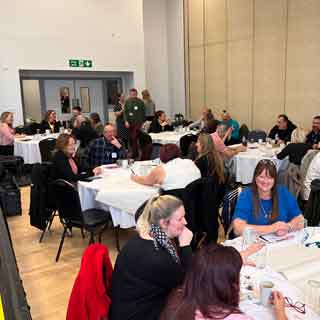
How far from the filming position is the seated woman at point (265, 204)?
2.92 m

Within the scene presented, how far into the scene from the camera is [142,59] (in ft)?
38.8

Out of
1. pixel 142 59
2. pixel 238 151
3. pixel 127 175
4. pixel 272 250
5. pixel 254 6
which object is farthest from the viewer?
pixel 142 59

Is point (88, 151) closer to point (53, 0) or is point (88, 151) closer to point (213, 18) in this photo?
point (53, 0)

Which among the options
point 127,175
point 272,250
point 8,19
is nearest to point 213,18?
point 8,19

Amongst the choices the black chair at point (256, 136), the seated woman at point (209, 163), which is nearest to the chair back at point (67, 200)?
the seated woman at point (209, 163)

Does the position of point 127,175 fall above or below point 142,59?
below

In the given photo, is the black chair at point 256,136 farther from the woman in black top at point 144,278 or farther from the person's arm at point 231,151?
the woman in black top at point 144,278

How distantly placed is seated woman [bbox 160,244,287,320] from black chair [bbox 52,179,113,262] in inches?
101

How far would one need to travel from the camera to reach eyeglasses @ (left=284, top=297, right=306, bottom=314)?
5.70 ft

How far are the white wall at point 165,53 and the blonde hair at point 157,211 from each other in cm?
1074

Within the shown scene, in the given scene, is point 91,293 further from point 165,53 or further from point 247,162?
point 165,53

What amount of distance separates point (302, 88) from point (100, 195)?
7069 millimetres

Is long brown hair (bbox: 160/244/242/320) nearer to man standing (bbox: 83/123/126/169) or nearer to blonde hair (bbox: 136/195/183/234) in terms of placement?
blonde hair (bbox: 136/195/183/234)

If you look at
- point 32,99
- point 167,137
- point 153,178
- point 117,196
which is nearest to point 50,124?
point 32,99
